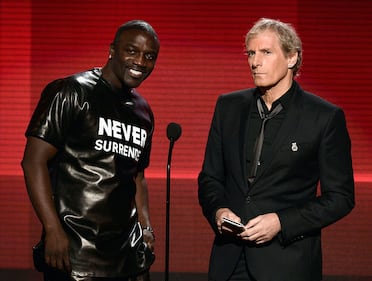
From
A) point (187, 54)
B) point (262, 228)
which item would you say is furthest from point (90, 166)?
point (187, 54)

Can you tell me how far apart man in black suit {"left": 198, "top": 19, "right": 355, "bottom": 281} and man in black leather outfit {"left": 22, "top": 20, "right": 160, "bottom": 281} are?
0.31 m

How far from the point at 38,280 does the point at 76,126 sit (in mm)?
2029

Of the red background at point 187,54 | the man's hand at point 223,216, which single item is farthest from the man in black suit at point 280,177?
the red background at point 187,54

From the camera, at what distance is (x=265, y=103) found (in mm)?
2500

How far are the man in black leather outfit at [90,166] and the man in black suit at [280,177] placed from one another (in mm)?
305

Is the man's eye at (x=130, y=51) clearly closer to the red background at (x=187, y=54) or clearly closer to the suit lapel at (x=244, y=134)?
the suit lapel at (x=244, y=134)

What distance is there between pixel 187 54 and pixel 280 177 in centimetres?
721

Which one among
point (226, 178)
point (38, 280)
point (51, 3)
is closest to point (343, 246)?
point (38, 280)

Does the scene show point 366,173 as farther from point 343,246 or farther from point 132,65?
point 132,65

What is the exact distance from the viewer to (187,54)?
949cm

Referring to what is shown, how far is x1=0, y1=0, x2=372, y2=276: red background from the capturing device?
30.9 feet

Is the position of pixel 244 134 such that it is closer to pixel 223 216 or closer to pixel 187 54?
pixel 223 216

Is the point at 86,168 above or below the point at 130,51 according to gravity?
below

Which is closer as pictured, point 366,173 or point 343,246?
point 343,246
